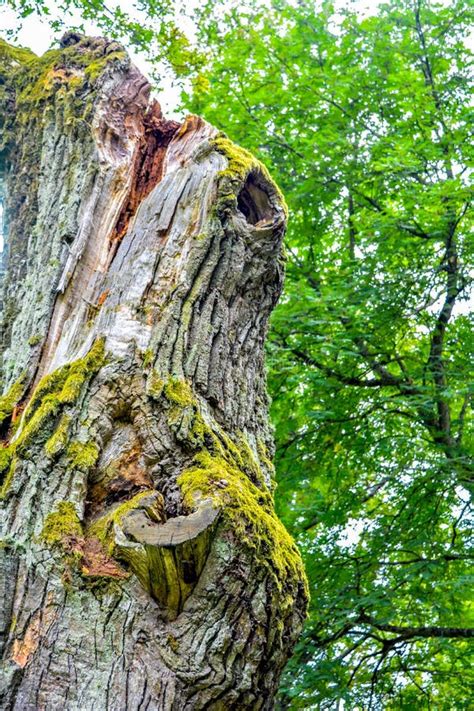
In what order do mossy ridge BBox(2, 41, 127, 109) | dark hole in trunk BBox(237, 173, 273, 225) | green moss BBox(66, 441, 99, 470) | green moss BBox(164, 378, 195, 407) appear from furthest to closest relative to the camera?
mossy ridge BBox(2, 41, 127, 109) < dark hole in trunk BBox(237, 173, 273, 225) < green moss BBox(164, 378, 195, 407) < green moss BBox(66, 441, 99, 470)

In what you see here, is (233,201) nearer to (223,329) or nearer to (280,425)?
(223,329)

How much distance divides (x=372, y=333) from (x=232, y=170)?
4.60m

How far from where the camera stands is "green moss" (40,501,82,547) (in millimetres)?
2090

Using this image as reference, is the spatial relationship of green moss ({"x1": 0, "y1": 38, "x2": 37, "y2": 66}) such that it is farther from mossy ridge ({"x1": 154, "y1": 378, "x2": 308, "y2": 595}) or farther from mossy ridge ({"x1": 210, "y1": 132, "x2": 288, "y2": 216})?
mossy ridge ({"x1": 154, "y1": 378, "x2": 308, "y2": 595})

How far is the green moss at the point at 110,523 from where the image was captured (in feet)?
6.86

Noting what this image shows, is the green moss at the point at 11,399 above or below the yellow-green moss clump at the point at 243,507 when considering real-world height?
above

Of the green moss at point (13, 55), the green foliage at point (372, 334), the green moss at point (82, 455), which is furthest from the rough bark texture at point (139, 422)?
the green foliage at point (372, 334)

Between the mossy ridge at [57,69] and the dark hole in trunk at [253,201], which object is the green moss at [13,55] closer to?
the mossy ridge at [57,69]

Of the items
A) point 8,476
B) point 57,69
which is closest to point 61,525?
point 8,476

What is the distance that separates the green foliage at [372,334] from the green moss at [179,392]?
4151 millimetres

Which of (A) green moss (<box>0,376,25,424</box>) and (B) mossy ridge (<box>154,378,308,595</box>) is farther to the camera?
(A) green moss (<box>0,376,25,424</box>)

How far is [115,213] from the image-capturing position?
10.2 ft

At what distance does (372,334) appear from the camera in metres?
7.36

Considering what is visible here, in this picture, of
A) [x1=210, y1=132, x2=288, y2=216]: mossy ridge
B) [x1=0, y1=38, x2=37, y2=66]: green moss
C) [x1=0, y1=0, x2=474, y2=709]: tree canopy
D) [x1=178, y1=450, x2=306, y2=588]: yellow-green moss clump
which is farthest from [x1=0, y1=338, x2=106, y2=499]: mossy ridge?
[x1=0, y1=0, x2=474, y2=709]: tree canopy
